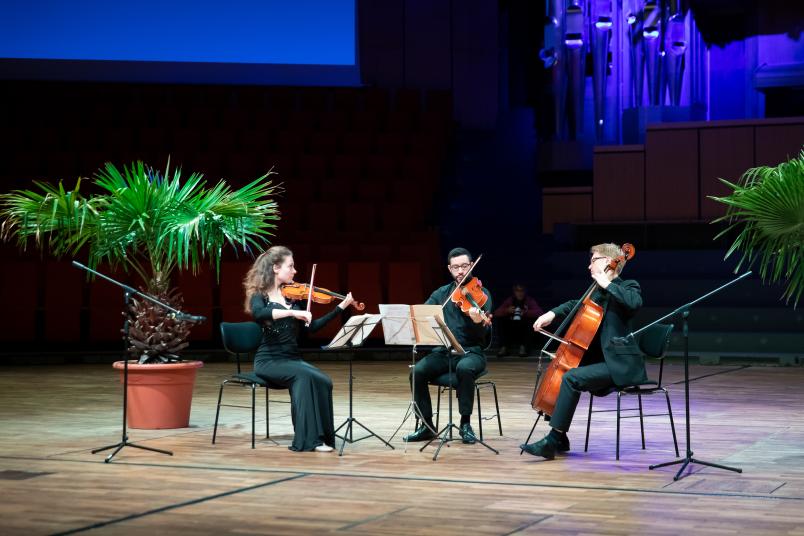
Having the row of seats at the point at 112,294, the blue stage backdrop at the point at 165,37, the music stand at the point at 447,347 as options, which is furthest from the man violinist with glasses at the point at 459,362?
the blue stage backdrop at the point at 165,37

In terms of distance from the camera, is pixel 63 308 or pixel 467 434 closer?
pixel 467 434

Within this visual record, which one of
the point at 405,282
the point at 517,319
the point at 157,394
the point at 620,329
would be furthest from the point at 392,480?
the point at 405,282

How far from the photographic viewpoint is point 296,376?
5.42 metres

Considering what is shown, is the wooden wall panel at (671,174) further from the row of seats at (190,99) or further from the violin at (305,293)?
the violin at (305,293)

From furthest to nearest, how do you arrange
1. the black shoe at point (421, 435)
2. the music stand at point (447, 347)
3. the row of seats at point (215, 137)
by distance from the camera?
the row of seats at point (215, 137) → the black shoe at point (421, 435) → the music stand at point (447, 347)

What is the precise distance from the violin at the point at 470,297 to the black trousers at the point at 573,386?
515mm

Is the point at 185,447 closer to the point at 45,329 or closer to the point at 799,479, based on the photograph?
the point at 799,479

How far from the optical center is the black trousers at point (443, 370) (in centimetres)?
555

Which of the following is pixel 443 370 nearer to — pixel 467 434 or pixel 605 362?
pixel 467 434

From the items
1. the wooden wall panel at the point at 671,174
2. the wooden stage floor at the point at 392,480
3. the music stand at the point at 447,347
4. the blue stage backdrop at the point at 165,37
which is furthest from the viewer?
the blue stage backdrop at the point at 165,37

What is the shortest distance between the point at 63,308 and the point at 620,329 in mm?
6389

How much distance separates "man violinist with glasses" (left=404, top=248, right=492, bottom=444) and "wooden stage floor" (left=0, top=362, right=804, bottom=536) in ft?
0.58

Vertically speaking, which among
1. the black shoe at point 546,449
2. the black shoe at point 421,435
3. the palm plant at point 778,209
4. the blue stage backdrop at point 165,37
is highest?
the blue stage backdrop at point 165,37

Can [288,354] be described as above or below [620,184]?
below
